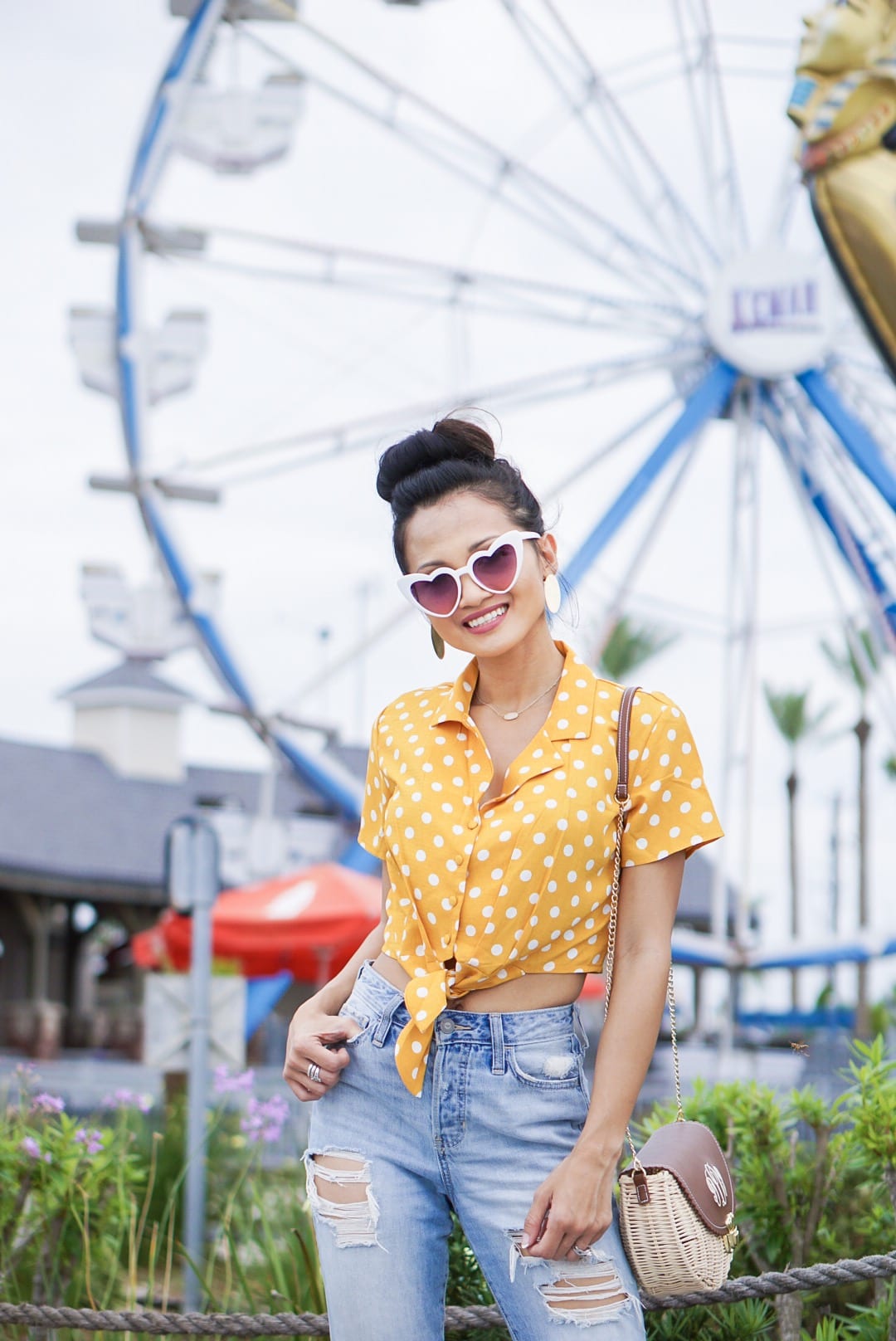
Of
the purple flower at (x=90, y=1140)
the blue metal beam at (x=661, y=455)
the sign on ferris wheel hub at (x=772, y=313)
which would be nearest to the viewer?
the purple flower at (x=90, y=1140)

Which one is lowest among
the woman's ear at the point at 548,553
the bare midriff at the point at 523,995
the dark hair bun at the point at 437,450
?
A: the bare midriff at the point at 523,995

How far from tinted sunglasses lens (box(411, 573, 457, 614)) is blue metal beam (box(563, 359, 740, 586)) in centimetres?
913

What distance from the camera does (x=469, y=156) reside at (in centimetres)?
1230

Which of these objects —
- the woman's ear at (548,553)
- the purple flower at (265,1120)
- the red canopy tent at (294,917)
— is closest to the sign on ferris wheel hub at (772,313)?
the red canopy tent at (294,917)

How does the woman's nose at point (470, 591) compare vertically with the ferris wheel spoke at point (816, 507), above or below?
below

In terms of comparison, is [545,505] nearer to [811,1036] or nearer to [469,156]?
[469,156]

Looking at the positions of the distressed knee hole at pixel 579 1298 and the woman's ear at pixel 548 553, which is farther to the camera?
the woman's ear at pixel 548 553

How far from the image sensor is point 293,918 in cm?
948

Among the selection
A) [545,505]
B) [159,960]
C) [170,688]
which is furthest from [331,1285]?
[170,688]

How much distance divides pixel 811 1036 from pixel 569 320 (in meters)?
7.33

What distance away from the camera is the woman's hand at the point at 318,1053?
1.95 meters

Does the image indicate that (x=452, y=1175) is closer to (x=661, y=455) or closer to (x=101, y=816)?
(x=661, y=455)

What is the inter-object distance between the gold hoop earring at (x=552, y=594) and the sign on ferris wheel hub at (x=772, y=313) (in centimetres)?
1020

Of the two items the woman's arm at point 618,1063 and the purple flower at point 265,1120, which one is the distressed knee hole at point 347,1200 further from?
the purple flower at point 265,1120
